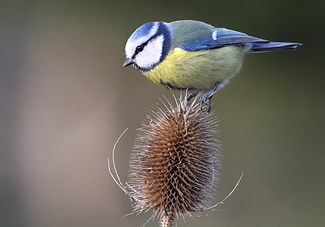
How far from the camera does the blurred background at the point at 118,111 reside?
508cm

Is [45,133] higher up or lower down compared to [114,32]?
lower down

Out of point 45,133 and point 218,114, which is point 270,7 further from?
point 45,133

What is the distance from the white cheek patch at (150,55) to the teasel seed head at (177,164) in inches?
23.5

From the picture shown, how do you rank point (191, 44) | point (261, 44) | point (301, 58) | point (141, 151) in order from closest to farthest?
point (141, 151) → point (191, 44) → point (261, 44) → point (301, 58)

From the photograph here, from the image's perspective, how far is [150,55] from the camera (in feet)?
9.98

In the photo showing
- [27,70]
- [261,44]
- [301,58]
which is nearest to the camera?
[261,44]

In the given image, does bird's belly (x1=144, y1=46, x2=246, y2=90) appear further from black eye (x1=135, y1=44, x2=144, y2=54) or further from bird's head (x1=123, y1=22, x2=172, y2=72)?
black eye (x1=135, y1=44, x2=144, y2=54)

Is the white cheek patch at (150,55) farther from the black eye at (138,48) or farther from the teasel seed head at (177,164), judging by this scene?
the teasel seed head at (177,164)

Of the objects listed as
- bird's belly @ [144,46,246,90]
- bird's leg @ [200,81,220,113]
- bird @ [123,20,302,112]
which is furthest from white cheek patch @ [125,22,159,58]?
bird's leg @ [200,81,220,113]

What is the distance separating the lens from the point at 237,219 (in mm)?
5008

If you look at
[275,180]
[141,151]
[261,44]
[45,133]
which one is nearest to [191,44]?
[261,44]

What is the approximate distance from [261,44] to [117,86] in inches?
103

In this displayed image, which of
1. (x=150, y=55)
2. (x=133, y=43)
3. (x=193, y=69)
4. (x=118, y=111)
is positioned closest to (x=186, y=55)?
(x=193, y=69)

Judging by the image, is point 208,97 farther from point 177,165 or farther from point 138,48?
point 177,165
